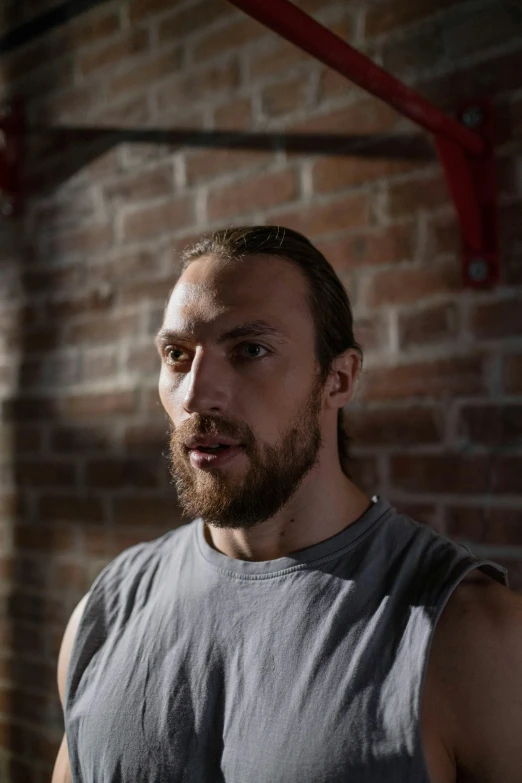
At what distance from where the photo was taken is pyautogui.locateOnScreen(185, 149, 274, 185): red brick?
1.62m

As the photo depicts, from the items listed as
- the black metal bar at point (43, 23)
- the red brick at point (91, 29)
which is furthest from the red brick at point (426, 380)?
the black metal bar at point (43, 23)

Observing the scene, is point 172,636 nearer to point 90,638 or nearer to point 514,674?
point 90,638

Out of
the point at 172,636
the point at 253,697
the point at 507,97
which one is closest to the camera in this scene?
the point at 253,697

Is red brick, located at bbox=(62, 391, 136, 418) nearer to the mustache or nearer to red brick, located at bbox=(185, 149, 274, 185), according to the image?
red brick, located at bbox=(185, 149, 274, 185)

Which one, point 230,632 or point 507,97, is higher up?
point 507,97

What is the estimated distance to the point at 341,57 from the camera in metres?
0.95

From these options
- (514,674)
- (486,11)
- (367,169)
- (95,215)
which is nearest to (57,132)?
(95,215)

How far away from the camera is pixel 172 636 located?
1.15 meters

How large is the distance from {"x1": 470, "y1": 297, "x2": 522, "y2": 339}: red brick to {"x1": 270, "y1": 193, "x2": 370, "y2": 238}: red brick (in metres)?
0.31

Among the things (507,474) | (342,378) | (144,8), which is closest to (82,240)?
(144,8)

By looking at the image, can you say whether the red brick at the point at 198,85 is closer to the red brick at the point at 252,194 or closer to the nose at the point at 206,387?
the red brick at the point at 252,194

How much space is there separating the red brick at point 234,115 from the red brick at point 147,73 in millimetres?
187

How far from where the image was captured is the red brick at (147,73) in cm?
177

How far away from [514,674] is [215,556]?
0.49m
